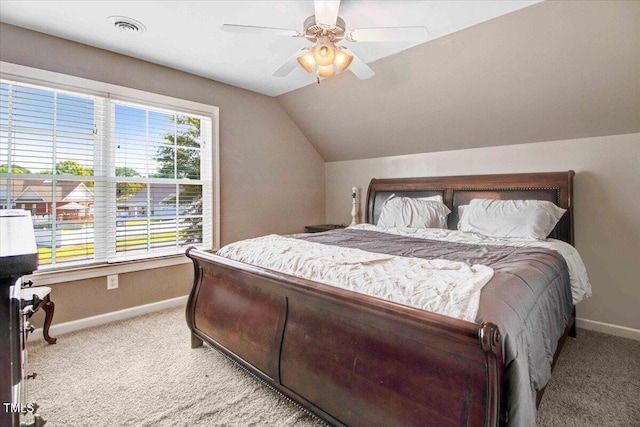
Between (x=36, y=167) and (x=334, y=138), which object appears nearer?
(x=36, y=167)

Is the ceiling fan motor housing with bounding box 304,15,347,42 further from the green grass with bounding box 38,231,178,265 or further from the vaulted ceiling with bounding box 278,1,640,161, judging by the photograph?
the green grass with bounding box 38,231,178,265

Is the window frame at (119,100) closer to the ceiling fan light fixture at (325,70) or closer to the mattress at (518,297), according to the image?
the mattress at (518,297)

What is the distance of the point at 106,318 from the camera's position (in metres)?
2.94

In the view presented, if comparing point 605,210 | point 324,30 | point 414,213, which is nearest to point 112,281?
point 324,30

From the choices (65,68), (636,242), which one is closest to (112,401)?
(65,68)

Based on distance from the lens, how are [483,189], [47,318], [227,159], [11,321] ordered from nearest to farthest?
[11,321]
[47,318]
[483,189]
[227,159]

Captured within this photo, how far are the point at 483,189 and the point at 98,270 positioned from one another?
373 centimetres

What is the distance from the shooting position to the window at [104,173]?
2.54 m

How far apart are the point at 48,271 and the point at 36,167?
0.84m

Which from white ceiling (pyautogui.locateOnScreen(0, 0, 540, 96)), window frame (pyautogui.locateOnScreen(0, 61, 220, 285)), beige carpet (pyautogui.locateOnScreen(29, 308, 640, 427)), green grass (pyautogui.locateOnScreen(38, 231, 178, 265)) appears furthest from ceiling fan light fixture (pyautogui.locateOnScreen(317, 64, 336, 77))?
green grass (pyautogui.locateOnScreen(38, 231, 178, 265))

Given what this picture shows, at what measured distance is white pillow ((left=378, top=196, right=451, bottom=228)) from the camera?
3334 millimetres

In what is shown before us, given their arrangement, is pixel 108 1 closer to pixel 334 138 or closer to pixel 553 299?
pixel 334 138

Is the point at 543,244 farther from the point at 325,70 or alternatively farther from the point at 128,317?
the point at 128,317

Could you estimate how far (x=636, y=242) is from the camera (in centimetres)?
265
